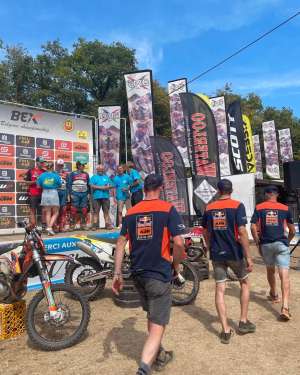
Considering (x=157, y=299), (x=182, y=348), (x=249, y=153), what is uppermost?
(x=249, y=153)

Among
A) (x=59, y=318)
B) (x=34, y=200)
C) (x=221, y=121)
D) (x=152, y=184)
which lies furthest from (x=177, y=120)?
(x=152, y=184)

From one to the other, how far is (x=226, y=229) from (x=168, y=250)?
140cm

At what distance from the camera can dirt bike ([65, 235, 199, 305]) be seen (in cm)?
632

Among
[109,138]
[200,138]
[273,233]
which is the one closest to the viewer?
[273,233]

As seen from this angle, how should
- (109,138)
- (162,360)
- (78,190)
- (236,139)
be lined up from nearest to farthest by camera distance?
(162,360), (78,190), (109,138), (236,139)

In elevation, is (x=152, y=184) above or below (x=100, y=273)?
above

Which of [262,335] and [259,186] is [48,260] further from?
[259,186]

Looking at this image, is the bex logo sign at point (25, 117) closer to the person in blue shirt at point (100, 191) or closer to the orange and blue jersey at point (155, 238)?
the person in blue shirt at point (100, 191)

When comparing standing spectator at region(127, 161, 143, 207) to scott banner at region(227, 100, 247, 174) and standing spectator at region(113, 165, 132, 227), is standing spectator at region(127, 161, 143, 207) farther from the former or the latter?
scott banner at region(227, 100, 247, 174)

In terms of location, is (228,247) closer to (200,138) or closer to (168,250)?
(168,250)

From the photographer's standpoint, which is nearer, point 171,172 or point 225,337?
point 225,337

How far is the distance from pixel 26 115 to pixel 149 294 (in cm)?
908

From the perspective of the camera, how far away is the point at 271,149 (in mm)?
28656

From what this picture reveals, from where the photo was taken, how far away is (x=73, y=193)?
10.6 metres
